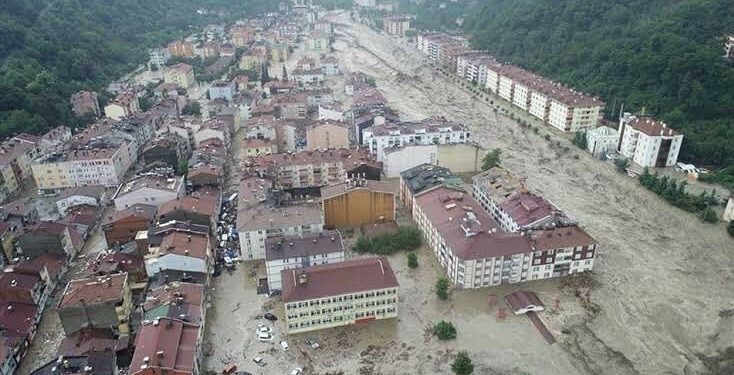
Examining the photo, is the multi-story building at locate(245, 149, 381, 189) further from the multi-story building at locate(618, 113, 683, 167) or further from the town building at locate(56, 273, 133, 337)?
the multi-story building at locate(618, 113, 683, 167)

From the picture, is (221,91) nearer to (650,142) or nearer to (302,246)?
(302,246)

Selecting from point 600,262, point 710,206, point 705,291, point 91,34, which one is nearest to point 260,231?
point 600,262

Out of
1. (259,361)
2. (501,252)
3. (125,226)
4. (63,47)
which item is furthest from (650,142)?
(63,47)

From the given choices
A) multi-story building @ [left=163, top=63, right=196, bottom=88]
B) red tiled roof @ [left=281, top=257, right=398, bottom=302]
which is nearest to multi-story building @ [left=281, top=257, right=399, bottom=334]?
red tiled roof @ [left=281, top=257, right=398, bottom=302]

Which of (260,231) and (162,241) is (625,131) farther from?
(162,241)

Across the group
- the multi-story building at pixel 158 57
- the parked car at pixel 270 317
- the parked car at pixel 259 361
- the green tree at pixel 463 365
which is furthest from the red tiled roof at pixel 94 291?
the multi-story building at pixel 158 57

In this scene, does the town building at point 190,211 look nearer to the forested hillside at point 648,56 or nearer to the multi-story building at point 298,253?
the multi-story building at point 298,253
